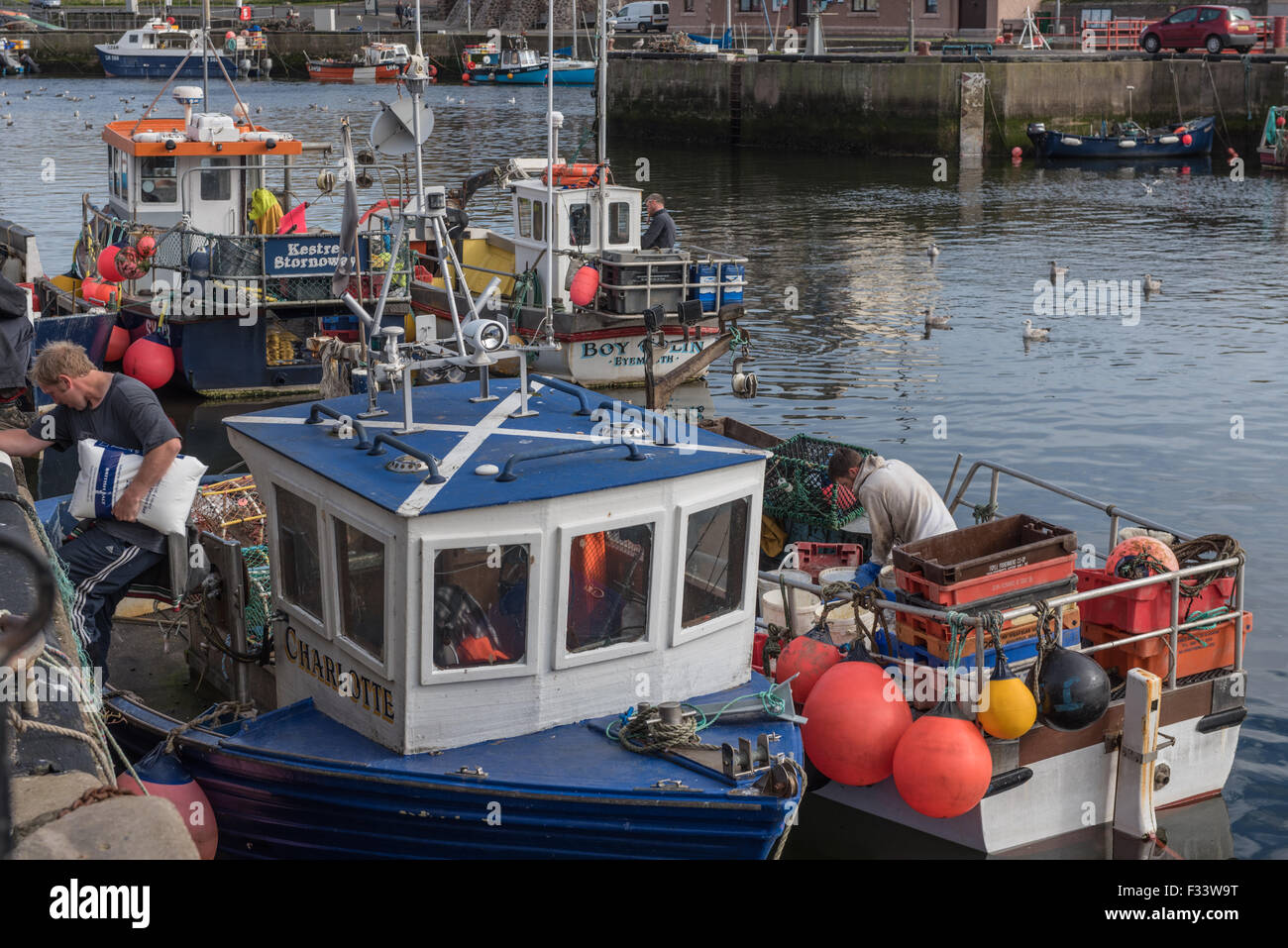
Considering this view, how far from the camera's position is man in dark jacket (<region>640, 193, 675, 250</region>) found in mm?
19797

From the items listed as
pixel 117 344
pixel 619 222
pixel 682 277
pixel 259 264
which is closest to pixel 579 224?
pixel 619 222

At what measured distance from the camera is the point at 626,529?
6.98 m

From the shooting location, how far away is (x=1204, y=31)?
50219mm

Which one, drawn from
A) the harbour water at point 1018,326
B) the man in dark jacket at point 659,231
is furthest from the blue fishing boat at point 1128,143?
the man in dark jacket at point 659,231

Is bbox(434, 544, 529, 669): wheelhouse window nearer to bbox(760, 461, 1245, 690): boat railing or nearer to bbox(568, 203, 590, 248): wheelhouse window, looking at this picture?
bbox(760, 461, 1245, 690): boat railing

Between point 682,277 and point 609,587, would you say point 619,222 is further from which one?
point 609,587

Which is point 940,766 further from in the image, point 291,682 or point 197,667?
point 197,667

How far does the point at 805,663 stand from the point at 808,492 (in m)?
4.46

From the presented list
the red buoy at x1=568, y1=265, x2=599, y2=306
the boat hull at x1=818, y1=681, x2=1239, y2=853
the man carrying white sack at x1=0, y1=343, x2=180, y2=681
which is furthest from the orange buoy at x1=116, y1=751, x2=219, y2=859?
the red buoy at x1=568, y1=265, x2=599, y2=306

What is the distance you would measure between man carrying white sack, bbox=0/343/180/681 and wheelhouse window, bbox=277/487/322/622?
2.02 feet

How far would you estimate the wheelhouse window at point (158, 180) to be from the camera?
20516mm

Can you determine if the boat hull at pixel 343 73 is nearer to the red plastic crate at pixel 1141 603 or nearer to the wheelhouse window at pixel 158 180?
the wheelhouse window at pixel 158 180
